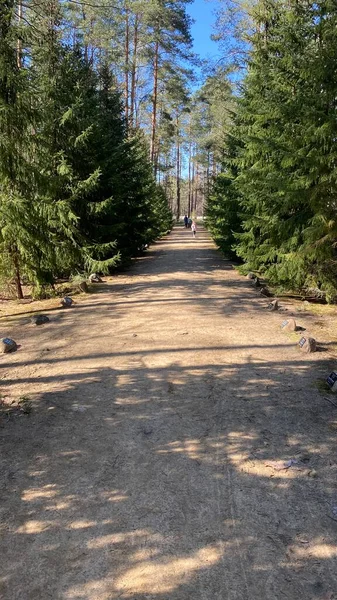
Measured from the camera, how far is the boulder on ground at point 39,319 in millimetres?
8295

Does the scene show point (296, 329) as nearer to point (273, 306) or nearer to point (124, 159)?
point (273, 306)

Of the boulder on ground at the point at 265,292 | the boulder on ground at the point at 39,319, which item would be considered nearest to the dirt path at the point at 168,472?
the boulder on ground at the point at 39,319

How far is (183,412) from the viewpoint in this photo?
461 cm

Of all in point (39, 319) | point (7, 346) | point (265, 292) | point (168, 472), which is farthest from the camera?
point (265, 292)

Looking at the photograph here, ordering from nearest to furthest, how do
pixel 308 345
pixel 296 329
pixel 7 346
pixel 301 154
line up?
1. pixel 308 345
2. pixel 7 346
3. pixel 296 329
4. pixel 301 154

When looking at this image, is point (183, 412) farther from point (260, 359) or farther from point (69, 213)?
point (69, 213)

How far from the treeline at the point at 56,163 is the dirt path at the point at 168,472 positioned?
11.4 ft

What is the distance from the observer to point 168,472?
11.7 feet

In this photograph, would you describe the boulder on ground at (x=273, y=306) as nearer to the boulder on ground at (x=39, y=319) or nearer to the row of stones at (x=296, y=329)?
the row of stones at (x=296, y=329)

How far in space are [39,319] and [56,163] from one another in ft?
20.8

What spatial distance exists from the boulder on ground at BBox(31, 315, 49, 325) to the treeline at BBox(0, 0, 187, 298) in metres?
1.85

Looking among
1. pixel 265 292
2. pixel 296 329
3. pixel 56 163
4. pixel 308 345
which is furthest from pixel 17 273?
pixel 308 345

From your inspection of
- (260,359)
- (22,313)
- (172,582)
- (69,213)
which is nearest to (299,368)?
(260,359)

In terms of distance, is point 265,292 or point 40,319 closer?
point 40,319
